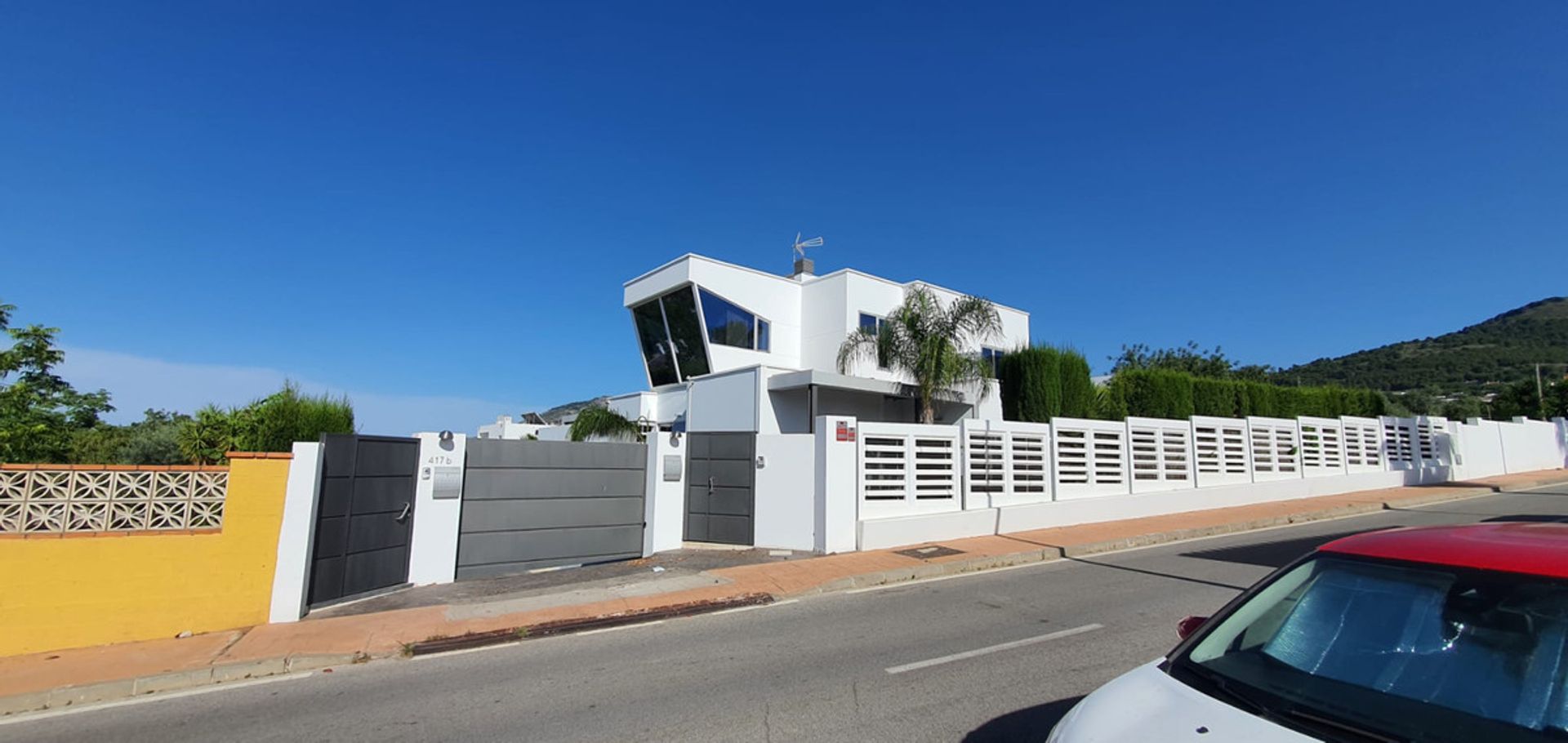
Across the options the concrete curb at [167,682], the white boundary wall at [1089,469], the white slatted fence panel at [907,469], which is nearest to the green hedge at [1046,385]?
the white boundary wall at [1089,469]

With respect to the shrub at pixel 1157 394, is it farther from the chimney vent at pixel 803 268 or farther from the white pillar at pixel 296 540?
the white pillar at pixel 296 540

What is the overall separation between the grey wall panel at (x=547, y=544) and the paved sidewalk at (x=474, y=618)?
2.04 m

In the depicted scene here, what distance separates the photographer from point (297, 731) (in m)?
5.05

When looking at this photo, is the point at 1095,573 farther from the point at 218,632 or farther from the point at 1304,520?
the point at 218,632

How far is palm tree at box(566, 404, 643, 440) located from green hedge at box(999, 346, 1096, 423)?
10852 mm

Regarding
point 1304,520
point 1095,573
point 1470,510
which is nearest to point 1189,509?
point 1304,520

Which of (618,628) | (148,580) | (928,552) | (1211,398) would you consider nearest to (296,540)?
(148,580)

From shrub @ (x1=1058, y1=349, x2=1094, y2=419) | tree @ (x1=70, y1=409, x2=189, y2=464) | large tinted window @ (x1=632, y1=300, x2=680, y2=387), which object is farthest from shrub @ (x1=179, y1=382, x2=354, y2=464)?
shrub @ (x1=1058, y1=349, x2=1094, y2=419)

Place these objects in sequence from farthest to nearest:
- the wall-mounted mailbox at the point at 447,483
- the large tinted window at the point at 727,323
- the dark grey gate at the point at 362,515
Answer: the large tinted window at the point at 727,323
the wall-mounted mailbox at the point at 447,483
the dark grey gate at the point at 362,515

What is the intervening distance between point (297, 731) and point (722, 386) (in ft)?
55.3

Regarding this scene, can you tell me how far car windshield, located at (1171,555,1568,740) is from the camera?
2.11m

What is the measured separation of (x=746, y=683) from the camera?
5672mm

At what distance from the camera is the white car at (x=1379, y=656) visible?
7.02ft

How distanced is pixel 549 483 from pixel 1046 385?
1395 centimetres
